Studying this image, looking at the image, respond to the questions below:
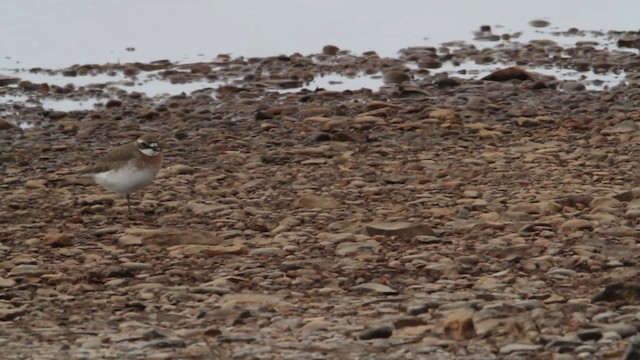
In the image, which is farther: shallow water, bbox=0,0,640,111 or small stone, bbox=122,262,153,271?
shallow water, bbox=0,0,640,111

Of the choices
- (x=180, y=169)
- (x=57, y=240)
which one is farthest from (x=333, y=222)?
(x=180, y=169)

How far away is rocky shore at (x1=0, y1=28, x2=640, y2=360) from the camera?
27.7 ft

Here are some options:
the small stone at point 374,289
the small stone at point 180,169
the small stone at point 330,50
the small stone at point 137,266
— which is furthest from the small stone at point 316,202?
the small stone at point 330,50

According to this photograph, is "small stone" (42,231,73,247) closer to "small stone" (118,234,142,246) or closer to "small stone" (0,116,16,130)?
A: "small stone" (118,234,142,246)

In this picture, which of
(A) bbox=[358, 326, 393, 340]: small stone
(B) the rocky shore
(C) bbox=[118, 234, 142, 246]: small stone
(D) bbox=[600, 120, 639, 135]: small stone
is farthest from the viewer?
(D) bbox=[600, 120, 639, 135]: small stone

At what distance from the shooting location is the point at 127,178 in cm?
1256

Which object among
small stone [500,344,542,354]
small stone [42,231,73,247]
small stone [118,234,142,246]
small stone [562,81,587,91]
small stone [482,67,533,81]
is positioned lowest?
small stone [118,234,142,246]

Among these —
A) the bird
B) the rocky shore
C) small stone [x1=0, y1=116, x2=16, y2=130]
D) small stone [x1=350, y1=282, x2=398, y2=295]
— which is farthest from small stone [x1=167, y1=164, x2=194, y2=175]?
small stone [x1=350, y1=282, x2=398, y2=295]

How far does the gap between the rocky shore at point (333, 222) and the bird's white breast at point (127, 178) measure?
25 centimetres

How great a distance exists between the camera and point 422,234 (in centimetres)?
1099

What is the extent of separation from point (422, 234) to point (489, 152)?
364 cm

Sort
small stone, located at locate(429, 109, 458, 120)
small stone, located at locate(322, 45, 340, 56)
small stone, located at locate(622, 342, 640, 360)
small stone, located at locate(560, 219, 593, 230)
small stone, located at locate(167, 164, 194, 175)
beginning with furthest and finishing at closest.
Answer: small stone, located at locate(322, 45, 340, 56) < small stone, located at locate(429, 109, 458, 120) < small stone, located at locate(167, 164, 194, 175) < small stone, located at locate(560, 219, 593, 230) < small stone, located at locate(622, 342, 640, 360)

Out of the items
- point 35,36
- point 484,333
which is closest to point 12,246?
point 484,333

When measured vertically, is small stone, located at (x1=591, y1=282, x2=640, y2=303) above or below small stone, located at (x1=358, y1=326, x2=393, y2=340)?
above
